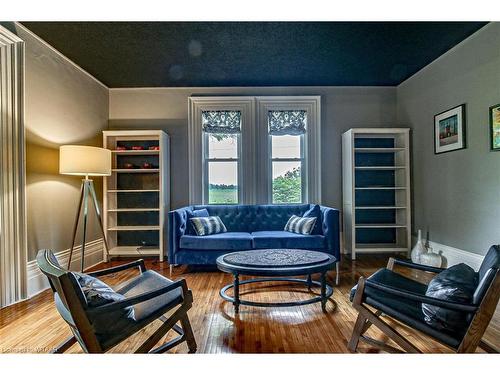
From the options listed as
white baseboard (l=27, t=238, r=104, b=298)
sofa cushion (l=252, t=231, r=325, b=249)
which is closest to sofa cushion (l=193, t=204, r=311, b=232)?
sofa cushion (l=252, t=231, r=325, b=249)

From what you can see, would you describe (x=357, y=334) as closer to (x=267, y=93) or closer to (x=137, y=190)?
(x=137, y=190)

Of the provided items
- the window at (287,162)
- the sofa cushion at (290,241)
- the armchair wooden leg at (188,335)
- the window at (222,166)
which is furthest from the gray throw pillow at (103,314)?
the window at (287,162)

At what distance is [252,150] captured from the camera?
5203mm

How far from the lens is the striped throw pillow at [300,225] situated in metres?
4.17

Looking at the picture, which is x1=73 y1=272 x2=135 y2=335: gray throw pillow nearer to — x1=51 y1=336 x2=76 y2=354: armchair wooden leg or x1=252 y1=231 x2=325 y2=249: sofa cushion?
x1=51 y1=336 x2=76 y2=354: armchair wooden leg

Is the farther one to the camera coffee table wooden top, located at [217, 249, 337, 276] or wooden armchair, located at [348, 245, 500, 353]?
coffee table wooden top, located at [217, 249, 337, 276]

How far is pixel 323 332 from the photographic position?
92.4 inches

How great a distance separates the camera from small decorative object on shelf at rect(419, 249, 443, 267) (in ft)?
13.0

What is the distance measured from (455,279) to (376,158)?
11.8 ft

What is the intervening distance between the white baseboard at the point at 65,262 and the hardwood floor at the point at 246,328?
0.41ft

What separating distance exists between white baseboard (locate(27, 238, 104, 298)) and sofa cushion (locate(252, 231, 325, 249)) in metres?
2.33

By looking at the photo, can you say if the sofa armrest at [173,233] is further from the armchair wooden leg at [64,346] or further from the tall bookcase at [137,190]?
the armchair wooden leg at [64,346]
